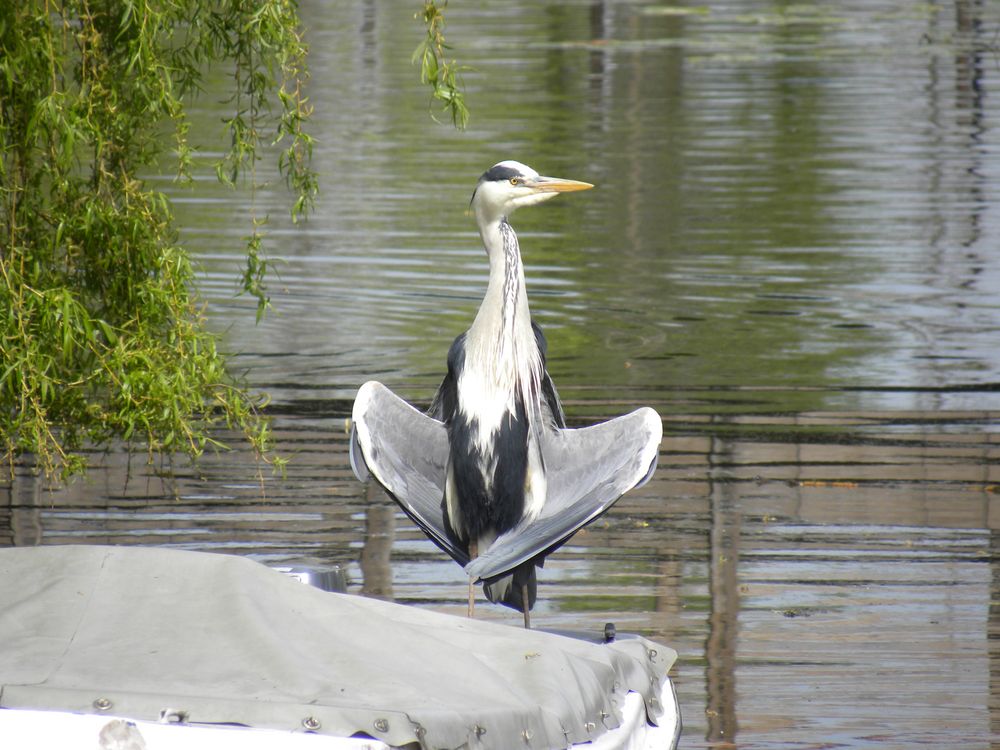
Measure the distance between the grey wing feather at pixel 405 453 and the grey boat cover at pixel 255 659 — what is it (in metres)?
1.58

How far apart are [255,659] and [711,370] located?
6638 mm

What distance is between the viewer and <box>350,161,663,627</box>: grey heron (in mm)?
5098

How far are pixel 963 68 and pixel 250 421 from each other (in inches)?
738

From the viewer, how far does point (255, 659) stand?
2998mm

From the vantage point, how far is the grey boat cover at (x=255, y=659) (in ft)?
9.43

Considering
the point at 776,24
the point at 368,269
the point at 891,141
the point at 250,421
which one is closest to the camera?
the point at 250,421

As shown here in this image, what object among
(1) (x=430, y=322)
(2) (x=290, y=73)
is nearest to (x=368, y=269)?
(1) (x=430, y=322)

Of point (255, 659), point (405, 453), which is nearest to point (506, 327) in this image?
point (405, 453)

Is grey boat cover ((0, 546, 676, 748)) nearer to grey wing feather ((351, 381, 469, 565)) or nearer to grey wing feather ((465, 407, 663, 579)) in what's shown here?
grey wing feather ((465, 407, 663, 579))

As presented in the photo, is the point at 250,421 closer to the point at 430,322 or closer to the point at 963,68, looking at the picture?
the point at 430,322

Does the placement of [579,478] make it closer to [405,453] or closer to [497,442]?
[497,442]

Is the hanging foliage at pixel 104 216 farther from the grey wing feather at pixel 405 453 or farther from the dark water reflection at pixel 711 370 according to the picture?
the dark water reflection at pixel 711 370

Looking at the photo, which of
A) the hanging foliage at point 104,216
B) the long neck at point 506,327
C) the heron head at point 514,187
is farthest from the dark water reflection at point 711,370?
the heron head at point 514,187

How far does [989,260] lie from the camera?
12617mm
